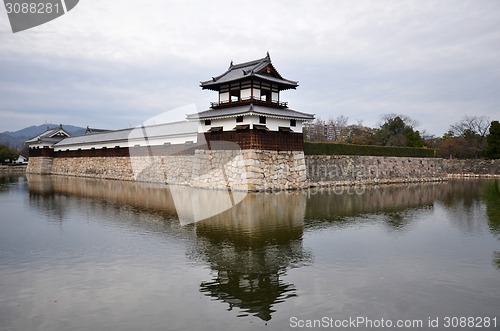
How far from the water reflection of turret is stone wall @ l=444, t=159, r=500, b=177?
39.8m

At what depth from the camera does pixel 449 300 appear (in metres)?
5.65

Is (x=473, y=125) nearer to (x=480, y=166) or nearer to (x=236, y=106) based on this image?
(x=480, y=166)

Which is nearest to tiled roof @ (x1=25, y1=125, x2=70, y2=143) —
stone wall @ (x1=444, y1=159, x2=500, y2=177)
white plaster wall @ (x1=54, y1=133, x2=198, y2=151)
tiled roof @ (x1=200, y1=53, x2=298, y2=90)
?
white plaster wall @ (x1=54, y1=133, x2=198, y2=151)

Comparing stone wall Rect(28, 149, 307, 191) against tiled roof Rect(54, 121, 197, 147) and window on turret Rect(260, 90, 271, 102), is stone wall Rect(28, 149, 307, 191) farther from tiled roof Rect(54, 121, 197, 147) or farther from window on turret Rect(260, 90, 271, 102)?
window on turret Rect(260, 90, 271, 102)

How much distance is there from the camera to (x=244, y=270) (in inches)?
273

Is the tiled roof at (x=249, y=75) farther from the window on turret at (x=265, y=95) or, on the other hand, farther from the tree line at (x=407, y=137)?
the tree line at (x=407, y=137)

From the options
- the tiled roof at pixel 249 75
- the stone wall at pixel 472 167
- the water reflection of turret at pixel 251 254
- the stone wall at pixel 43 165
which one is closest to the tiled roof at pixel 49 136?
the stone wall at pixel 43 165

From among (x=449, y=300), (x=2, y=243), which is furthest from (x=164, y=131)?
(x=449, y=300)

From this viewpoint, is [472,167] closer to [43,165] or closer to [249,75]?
[249,75]

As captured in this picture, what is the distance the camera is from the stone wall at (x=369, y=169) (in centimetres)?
2741

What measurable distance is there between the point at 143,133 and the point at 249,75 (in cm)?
1366

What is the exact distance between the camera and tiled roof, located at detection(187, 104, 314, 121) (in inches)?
848

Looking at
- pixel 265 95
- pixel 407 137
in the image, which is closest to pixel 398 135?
pixel 407 137

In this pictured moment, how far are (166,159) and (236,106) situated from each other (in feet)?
27.4
